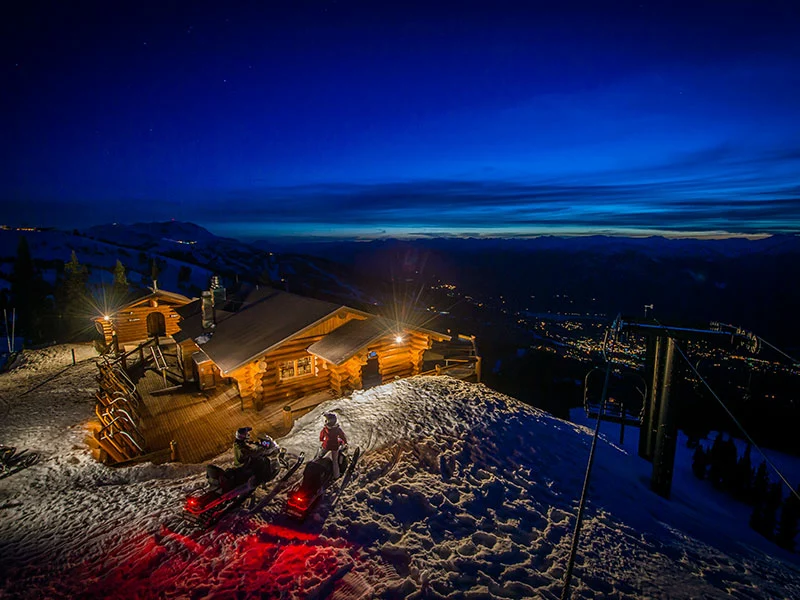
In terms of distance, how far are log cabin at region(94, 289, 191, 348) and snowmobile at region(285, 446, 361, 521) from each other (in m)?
26.1

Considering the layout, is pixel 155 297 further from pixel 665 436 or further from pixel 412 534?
pixel 665 436

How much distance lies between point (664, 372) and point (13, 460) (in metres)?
21.8

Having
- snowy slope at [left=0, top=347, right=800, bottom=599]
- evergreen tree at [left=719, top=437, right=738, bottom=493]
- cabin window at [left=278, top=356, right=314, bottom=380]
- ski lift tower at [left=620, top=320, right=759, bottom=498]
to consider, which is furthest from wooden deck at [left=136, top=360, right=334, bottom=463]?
evergreen tree at [left=719, top=437, right=738, bottom=493]

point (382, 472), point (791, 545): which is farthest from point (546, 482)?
point (791, 545)

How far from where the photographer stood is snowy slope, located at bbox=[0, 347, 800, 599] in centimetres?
674

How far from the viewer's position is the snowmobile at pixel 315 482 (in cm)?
834

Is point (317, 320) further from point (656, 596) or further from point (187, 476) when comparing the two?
point (656, 596)

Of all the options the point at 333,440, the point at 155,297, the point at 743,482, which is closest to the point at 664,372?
the point at 333,440

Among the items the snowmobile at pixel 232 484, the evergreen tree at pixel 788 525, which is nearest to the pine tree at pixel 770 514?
the evergreen tree at pixel 788 525

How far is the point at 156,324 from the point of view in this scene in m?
32.9

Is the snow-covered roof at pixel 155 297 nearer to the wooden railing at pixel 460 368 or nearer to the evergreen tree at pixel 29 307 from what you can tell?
the evergreen tree at pixel 29 307

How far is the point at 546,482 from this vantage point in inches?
390

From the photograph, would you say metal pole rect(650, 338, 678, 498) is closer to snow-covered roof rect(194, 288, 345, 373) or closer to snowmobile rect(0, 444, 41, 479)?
snow-covered roof rect(194, 288, 345, 373)

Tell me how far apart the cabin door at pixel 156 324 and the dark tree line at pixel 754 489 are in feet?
176
